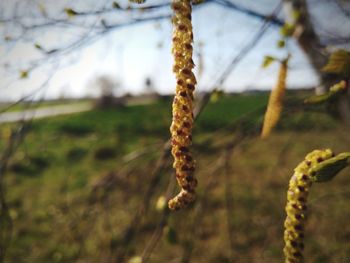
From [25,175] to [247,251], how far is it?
7.13 metres

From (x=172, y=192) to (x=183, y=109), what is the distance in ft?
5.68

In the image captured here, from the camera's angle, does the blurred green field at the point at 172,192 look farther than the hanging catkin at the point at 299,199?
Yes

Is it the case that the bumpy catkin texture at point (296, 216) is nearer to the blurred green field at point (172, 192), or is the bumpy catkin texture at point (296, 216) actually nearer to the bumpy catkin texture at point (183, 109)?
the bumpy catkin texture at point (183, 109)

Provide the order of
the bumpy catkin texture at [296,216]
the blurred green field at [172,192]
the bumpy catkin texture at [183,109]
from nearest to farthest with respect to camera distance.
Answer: the bumpy catkin texture at [183,109]
the bumpy catkin texture at [296,216]
the blurred green field at [172,192]

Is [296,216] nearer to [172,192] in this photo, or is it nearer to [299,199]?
[299,199]

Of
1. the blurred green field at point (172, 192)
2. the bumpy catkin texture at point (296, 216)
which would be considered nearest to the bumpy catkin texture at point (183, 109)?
the bumpy catkin texture at point (296, 216)

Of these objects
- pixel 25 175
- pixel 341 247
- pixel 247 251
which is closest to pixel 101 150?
pixel 25 175

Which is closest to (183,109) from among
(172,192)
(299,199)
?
(299,199)

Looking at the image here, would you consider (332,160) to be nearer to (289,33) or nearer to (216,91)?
(289,33)

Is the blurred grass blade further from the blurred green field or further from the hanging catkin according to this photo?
the blurred green field

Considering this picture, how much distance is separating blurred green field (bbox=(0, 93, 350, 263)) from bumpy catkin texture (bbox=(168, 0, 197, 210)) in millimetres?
1534

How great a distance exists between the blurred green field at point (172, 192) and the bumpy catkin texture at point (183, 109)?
153 centimetres

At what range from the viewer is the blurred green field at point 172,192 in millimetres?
2830

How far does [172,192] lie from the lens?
234 cm
